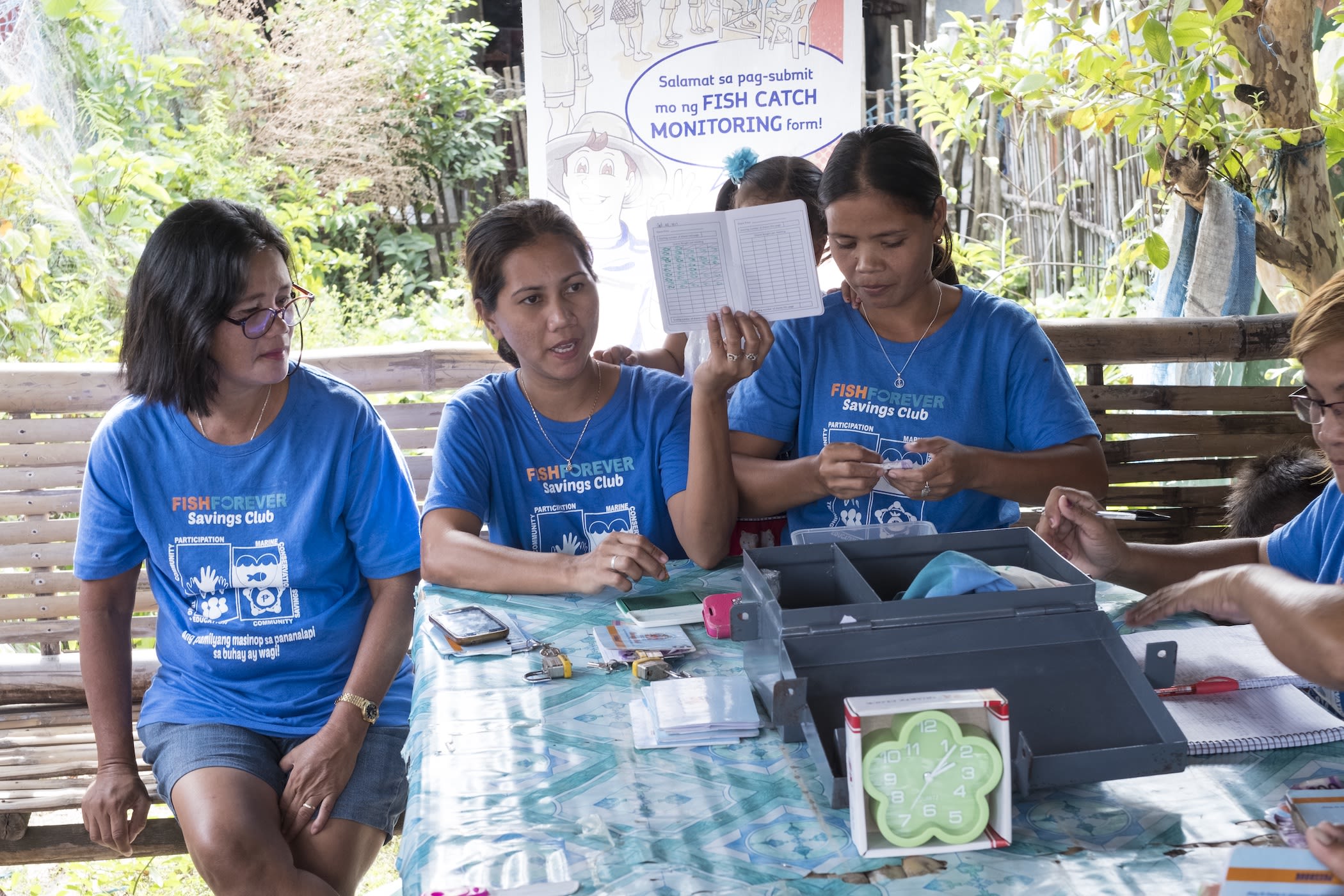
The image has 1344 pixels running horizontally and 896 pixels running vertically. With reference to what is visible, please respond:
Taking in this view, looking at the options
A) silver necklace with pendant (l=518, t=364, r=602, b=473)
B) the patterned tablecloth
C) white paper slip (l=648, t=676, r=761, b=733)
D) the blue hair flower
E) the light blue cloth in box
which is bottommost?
the patterned tablecloth

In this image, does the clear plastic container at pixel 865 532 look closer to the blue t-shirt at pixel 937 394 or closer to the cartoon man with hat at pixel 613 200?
the blue t-shirt at pixel 937 394

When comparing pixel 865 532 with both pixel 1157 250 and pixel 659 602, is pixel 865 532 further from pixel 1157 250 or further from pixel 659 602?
pixel 1157 250

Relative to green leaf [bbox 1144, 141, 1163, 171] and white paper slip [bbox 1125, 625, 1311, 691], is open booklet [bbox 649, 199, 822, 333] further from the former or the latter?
green leaf [bbox 1144, 141, 1163, 171]

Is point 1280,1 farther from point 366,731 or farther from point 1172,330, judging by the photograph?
point 366,731

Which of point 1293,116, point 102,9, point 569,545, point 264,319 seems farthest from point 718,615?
point 102,9

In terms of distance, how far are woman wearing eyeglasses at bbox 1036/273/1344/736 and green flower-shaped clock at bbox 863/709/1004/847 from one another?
32 centimetres

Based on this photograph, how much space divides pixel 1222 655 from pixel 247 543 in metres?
1.78

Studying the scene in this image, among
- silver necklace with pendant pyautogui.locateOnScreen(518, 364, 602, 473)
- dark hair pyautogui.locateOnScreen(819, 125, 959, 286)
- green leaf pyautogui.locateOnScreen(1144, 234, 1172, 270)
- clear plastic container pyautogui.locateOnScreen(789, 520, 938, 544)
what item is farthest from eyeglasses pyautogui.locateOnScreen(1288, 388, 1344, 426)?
green leaf pyautogui.locateOnScreen(1144, 234, 1172, 270)

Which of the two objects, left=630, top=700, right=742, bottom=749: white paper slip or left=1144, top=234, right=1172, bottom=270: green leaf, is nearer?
left=630, top=700, right=742, bottom=749: white paper slip

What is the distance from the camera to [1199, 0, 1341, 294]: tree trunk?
3586mm

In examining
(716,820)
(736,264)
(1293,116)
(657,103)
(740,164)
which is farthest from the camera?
(1293,116)

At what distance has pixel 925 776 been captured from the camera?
1167mm

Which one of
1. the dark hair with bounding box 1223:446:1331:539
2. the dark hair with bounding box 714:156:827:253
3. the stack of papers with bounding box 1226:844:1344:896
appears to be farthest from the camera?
the dark hair with bounding box 714:156:827:253

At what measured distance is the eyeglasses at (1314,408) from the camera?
4.92 feet
